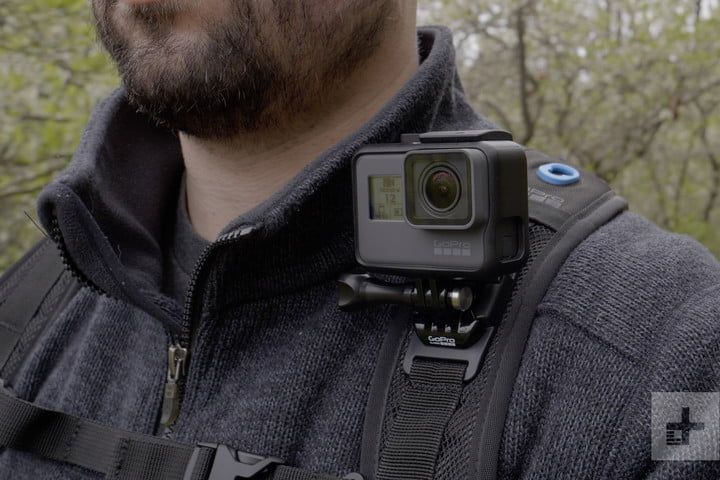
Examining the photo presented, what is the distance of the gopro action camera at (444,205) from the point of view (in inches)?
40.6

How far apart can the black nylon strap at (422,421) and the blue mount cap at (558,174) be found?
1.25 feet

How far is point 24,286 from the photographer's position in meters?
1.61

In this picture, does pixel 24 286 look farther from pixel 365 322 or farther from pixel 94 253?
pixel 365 322

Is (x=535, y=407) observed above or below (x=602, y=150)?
above

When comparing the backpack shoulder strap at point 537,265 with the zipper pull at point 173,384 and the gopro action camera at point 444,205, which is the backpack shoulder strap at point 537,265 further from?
the zipper pull at point 173,384

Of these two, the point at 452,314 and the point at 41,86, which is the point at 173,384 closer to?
the point at 452,314

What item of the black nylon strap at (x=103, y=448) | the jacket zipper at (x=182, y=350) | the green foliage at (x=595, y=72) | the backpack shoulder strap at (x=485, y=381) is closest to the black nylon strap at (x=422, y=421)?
the backpack shoulder strap at (x=485, y=381)

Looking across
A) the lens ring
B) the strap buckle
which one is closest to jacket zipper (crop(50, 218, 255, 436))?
the strap buckle

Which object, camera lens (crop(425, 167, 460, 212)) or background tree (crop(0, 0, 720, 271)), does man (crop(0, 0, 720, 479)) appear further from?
background tree (crop(0, 0, 720, 271))

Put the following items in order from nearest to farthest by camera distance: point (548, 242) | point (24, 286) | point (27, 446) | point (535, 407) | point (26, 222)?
point (535, 407)
point (548, 242)
point (27, 446)
point (24, 286)
point (26, 222)

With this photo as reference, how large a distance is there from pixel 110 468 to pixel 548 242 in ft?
2.39

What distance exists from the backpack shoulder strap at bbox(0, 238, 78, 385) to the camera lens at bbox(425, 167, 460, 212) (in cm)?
82

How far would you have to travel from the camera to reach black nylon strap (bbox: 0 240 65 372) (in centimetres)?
152

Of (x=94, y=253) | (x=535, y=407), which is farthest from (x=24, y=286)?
(x=535, y=407)
